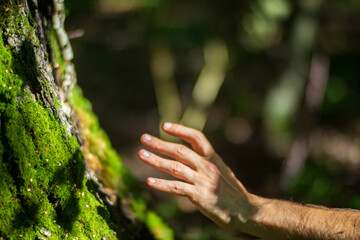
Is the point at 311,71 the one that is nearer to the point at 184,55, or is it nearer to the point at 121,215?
the point at 184,55

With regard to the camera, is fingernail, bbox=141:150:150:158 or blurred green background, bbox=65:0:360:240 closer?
fingernail, bbox=141:150:150:158

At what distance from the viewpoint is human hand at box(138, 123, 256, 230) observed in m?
2.05

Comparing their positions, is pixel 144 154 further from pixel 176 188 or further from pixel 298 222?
pixel 298 222

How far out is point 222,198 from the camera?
6.92 feet

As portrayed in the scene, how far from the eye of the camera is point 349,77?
6289 millimetres

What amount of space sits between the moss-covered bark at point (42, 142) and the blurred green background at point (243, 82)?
2.38 metres

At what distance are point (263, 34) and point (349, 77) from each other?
196 cm

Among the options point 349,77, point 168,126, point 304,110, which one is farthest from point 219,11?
point 168,126

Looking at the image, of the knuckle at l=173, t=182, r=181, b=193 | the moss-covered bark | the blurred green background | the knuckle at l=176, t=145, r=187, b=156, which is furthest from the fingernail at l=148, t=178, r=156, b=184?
the blurred green background

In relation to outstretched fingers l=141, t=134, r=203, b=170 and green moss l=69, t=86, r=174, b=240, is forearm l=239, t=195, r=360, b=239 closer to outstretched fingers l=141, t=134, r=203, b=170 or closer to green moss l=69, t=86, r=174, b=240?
outstretched fingers l=141, t=134, r=203, b=170

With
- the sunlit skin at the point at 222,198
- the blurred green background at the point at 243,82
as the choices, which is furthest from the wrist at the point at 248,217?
the blurred green background at the point at 243,82

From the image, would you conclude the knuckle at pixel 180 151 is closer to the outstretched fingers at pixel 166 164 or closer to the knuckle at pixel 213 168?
the outstretched fingers at pixel 166 164

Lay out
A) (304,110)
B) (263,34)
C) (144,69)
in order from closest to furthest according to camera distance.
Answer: (304,110) → (263,34) → (144,69)

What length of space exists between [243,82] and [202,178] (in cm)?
489
